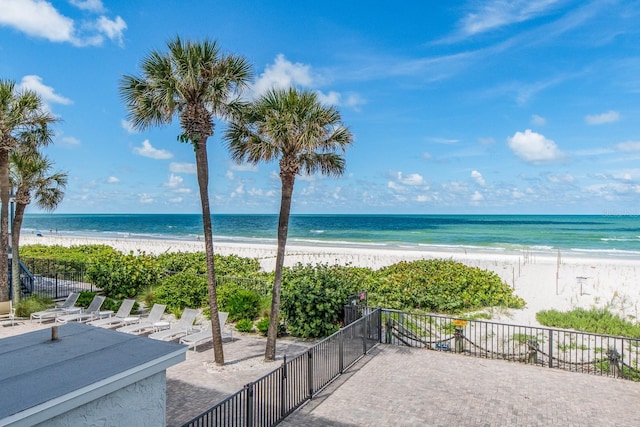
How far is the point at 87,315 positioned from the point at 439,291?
46.1ft

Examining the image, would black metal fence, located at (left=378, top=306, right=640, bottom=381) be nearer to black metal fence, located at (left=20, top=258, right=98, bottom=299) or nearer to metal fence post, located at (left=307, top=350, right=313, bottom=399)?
metal fence post, located at (left=307, top=350, right=313, bottom=399)

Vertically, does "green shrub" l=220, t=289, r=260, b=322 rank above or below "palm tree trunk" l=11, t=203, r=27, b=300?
Result: below

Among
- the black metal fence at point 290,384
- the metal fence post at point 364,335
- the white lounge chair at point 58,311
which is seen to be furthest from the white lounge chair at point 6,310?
the metal fence post at point 364,335

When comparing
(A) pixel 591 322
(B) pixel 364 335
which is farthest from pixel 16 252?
(A) pixel 591 322

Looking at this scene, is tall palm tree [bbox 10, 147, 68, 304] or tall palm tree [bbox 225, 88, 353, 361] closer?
tall palm tree [bbox 225, 88, 353, 361]

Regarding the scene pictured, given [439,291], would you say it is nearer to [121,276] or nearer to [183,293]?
[183,293]

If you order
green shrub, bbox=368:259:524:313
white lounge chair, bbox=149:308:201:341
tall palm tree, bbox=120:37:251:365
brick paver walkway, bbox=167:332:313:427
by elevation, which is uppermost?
tall palm tree, bbox=120:37:251:365

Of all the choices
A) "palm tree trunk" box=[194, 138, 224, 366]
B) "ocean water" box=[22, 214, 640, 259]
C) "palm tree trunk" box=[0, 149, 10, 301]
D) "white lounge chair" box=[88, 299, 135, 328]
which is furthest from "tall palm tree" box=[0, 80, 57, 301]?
"ocean water" box=[22, 214, 640, 259]

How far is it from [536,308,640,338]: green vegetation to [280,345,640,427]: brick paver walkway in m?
4.99

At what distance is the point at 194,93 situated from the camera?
10.1m

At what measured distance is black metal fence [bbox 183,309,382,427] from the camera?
6.85m

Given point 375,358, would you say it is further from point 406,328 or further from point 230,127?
point 230,127

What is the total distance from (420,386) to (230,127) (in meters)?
8.15

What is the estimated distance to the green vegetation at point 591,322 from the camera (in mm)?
14320
